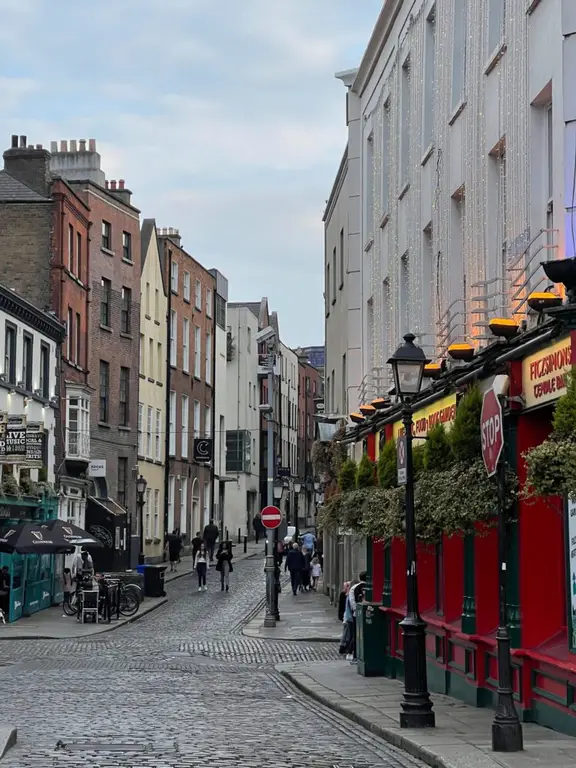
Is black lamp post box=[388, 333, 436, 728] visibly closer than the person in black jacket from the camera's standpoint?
Yes

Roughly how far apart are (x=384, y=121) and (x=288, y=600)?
19172 millimetres

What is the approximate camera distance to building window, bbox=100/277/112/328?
5397 cm

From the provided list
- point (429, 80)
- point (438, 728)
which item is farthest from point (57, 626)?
point (438, 728)

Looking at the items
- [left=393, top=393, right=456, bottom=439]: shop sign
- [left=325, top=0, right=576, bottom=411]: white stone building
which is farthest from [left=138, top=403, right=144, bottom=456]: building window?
[left=393, top=393, right=456, bottom=439]: shop sign

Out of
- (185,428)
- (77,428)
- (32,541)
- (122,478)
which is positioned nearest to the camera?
(32,541)

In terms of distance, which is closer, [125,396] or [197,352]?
[125,396]

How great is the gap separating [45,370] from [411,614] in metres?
28.9

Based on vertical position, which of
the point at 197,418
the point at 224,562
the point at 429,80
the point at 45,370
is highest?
the point at 429,80

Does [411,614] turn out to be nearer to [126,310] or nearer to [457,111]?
[457,111]

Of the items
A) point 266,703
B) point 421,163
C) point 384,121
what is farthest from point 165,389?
point 266,703

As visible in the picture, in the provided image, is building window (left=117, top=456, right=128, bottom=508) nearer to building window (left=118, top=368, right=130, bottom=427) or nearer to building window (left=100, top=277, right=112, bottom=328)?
building window (left=118, top=368, right=130, bottom=427)

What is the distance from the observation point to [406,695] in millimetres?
14547

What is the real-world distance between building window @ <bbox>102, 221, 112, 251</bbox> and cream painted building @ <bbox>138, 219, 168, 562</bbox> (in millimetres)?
4372

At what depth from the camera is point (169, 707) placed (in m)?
17.1
